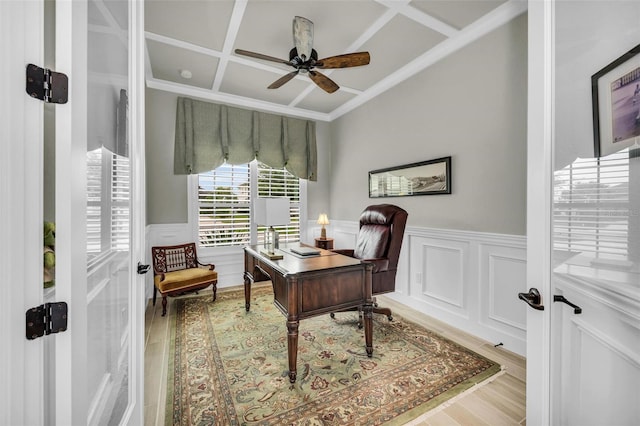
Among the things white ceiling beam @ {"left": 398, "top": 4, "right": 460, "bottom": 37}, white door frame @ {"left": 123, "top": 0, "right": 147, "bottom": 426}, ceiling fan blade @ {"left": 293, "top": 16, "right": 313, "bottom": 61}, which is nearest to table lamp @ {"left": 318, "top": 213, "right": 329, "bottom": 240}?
ceiling fan blade @ {"left": 293, "top": 16, "right": 313, "bottom": 61}

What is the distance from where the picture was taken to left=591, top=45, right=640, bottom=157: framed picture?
2.43 feet

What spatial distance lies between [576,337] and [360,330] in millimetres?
1901

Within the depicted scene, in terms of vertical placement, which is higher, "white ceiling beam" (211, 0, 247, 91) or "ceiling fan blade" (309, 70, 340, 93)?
"white ceiling beam" (211, 0, 247, 91)

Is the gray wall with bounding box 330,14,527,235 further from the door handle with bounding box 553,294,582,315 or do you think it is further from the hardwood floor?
the door handle with bounding box 553,294,582,315

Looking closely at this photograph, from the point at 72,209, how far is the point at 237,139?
11.6 ft

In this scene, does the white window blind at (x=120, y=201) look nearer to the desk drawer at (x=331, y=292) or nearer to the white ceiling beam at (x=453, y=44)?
the desk drawer at (x=331, y=292)

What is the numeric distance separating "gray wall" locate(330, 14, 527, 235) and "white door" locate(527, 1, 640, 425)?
1.45m

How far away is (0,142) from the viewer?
615 mm

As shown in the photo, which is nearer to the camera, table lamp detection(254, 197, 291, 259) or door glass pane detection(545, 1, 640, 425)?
door glass pane detection(545, 1, 640, 425)

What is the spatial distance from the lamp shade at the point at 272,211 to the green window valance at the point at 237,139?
5.79 ft

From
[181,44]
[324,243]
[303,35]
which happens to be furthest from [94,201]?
[324,243]

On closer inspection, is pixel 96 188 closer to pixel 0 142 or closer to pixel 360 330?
pixel 0 142

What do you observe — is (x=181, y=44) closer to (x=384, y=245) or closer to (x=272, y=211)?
(x=272, y=211)

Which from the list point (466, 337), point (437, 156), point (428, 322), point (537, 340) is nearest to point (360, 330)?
point (428, 322)
